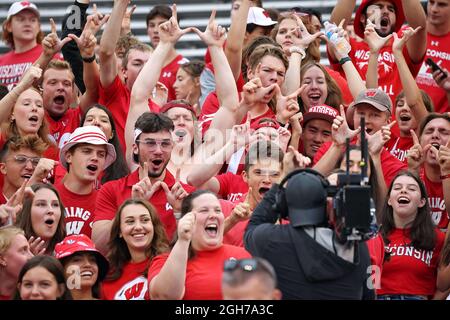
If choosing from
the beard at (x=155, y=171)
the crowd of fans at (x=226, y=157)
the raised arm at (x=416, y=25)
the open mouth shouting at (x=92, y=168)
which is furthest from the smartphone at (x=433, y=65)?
the open mouth shouting at (x=92, y=168)

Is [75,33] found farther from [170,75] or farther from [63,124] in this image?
[170,75]

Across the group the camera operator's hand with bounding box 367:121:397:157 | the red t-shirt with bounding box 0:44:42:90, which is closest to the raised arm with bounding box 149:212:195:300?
the camera operator's hand with bounding box 367:121:397:157

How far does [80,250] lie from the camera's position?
8.97 meters

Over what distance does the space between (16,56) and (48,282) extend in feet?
15.6

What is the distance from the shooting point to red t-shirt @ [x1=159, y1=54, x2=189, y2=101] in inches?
511

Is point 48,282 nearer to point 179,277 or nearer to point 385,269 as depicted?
point 179,277

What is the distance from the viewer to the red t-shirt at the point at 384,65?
38.8 feet

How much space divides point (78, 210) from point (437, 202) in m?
2.61

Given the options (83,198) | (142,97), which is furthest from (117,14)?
(83,198)

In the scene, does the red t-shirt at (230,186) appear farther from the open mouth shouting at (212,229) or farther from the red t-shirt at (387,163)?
the open mouth shouting at (212,229)

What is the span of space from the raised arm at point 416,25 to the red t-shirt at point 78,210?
3178mm

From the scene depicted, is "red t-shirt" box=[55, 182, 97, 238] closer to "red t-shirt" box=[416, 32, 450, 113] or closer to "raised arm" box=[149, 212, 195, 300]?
"raised arm" box=[149, 212, 195, 300]

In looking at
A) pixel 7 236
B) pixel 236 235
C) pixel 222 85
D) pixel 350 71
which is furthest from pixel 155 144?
pixel 350 71

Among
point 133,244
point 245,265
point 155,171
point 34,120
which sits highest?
point 34,120
